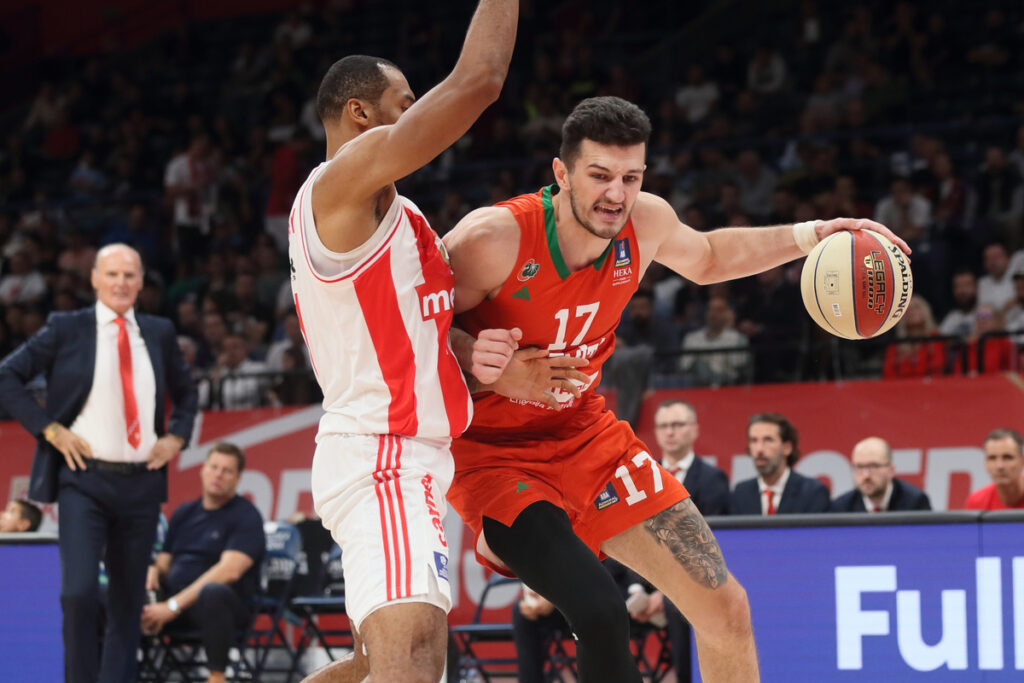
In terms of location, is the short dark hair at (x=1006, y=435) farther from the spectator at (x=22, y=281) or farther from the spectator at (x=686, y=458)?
the spectator at (x=22, y=281)

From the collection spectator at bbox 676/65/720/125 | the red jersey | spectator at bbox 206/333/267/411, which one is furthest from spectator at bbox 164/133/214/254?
the red jersey

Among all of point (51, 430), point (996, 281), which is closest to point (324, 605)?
point (51, 430)

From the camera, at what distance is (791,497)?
7.55 meters

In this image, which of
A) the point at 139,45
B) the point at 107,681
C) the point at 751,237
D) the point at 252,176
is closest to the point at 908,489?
the point at 751,237

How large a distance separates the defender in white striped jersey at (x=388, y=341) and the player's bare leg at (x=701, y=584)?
0.83m

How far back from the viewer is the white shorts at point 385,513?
354cm

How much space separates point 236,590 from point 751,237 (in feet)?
14.7

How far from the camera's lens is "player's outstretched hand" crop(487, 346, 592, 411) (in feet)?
13.5

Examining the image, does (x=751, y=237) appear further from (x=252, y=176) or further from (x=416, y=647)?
(x=252, y=176)

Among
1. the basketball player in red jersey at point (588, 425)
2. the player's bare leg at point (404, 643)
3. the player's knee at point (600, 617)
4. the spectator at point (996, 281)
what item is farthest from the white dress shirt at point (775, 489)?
the player's bare leg at point (404, 643)

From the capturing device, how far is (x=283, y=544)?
875 cm

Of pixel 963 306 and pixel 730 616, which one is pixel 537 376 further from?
pixel 963 306

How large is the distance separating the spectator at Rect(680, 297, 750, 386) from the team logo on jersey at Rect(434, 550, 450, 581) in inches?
233

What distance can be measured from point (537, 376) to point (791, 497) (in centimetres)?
383
